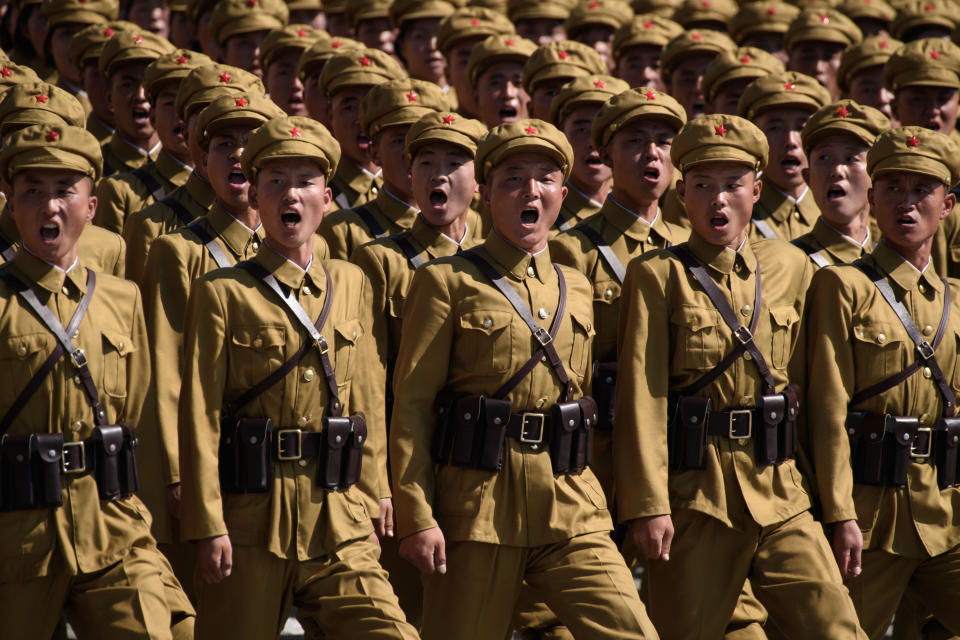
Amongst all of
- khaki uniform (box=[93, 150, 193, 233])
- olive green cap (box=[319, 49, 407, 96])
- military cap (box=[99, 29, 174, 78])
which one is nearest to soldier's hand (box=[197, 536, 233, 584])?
khaki uniform (box=[93, 150, 193, 233])

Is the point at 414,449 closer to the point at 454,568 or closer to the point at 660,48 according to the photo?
the point at 454,568

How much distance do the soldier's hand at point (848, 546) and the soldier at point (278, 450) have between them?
71.5 inches

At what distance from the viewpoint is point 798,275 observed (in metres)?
6.75

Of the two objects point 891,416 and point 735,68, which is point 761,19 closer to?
point 735,68

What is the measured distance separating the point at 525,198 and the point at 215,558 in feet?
5.90

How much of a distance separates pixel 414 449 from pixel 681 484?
108 centimetres

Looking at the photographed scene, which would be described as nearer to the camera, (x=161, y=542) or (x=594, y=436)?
(x=161, y=542)

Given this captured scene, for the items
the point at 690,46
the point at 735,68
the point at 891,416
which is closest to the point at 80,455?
the point at 891,416

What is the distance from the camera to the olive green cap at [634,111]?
7281mm

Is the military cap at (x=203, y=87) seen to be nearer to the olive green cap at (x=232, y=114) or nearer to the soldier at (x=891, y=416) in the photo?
the olive green cap at (x=232, y=114)

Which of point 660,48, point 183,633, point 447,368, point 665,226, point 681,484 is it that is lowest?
point 183,633

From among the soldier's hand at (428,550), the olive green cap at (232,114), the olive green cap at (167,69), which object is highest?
the olive green cap at (167,69)

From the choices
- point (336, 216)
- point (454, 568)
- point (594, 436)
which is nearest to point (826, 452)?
point (594, 436)

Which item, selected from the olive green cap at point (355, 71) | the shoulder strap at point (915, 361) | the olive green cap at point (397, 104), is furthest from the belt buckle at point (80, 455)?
the olive green cap at point (355, 71)
